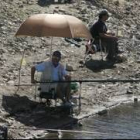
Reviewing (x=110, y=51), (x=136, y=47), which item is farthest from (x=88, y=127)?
(x=136, y=47)

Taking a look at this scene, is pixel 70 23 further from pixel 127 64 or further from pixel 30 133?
pixel 127 64

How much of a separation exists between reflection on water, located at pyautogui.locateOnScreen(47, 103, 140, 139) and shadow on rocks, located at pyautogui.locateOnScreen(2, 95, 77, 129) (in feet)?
1.45

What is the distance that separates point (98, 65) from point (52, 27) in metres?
4.11

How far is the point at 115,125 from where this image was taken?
12.8m

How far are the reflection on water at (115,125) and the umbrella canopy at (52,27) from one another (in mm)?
1927

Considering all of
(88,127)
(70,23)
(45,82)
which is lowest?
(88,127)

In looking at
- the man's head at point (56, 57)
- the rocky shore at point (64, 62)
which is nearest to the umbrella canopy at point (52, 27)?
the man's head at point (56, 57)

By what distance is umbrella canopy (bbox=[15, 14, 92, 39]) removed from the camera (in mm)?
13383

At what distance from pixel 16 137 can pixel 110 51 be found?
22.7 feet

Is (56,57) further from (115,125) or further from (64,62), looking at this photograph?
(64,62)

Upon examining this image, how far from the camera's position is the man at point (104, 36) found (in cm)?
1711

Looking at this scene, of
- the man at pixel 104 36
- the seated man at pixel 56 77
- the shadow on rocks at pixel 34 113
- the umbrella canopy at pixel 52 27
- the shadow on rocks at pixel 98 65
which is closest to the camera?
the shadow on rocks at pixel 34 113

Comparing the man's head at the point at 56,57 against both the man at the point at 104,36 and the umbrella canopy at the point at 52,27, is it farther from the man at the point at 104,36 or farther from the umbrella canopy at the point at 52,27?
the man at the point at 104,36

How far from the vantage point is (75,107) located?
13555 millimetres
